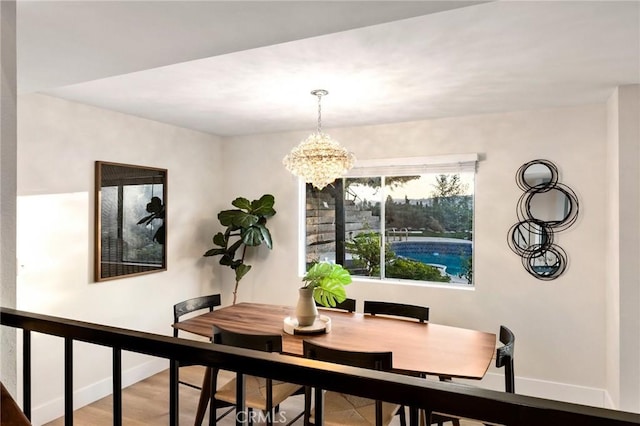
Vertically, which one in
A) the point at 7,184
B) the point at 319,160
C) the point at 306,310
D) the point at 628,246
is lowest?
the point at 306,310

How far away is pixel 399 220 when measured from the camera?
4.24m

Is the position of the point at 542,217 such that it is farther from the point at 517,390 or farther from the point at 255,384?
the point at 255,384

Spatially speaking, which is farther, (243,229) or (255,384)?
(243,229)

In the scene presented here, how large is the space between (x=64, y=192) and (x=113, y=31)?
2.11 meters

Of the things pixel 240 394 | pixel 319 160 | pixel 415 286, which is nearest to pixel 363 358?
pixel 240 394

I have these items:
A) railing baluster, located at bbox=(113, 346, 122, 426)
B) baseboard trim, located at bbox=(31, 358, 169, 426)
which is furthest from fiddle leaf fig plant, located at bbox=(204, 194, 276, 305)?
railing baluster, located at bbox=(113, 346, 122, 426)

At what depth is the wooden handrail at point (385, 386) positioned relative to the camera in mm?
699

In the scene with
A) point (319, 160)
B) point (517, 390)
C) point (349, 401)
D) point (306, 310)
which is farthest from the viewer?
point (517, 390)

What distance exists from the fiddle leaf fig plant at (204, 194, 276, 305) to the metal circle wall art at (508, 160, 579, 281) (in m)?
2.50

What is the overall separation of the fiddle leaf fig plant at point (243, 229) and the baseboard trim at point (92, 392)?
3.46 ft

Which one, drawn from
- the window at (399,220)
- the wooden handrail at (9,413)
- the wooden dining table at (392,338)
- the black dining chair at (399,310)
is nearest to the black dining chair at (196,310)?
the wooden dining table at (392,338)

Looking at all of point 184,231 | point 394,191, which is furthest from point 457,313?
point 184,231

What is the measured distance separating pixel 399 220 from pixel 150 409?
9.30 feet

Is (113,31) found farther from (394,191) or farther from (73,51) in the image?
(394,191)
